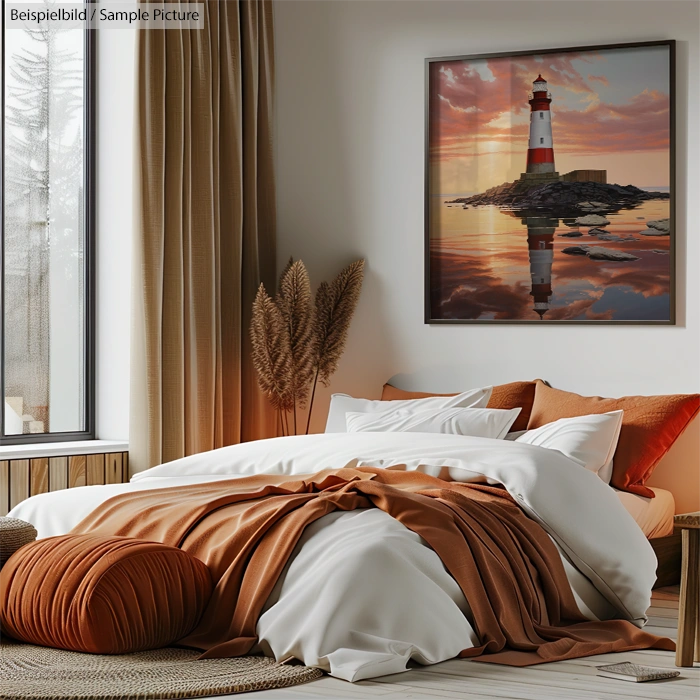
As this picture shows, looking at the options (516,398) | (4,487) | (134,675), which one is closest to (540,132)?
(516,398)

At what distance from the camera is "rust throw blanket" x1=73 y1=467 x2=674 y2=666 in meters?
3.12

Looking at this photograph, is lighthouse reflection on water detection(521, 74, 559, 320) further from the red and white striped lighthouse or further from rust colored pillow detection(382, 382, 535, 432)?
rust colored pillow detection(382, 382, 535, 432)

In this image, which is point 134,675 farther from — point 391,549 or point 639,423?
point 639,423

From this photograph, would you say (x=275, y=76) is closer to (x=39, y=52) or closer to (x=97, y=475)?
(x=39, y=52)

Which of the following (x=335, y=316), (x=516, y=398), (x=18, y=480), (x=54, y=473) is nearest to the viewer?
(x=18, y=480)

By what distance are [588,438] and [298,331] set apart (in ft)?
5.36

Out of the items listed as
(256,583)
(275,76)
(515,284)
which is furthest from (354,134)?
(256,583)

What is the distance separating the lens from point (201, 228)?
5.29m

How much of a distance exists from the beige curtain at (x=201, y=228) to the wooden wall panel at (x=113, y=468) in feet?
0.25

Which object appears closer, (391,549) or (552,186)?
(391,549)

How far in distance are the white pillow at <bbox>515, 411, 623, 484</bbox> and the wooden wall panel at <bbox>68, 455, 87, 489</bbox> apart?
1.95 metres

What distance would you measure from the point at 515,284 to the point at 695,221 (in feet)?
2.76

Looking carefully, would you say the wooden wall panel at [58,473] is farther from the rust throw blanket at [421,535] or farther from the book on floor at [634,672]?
the book on floor at [634,672]

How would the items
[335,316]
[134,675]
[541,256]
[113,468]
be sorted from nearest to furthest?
1. [134,675]
2. [113,468]
3. [541,256]
4. [335,316]
